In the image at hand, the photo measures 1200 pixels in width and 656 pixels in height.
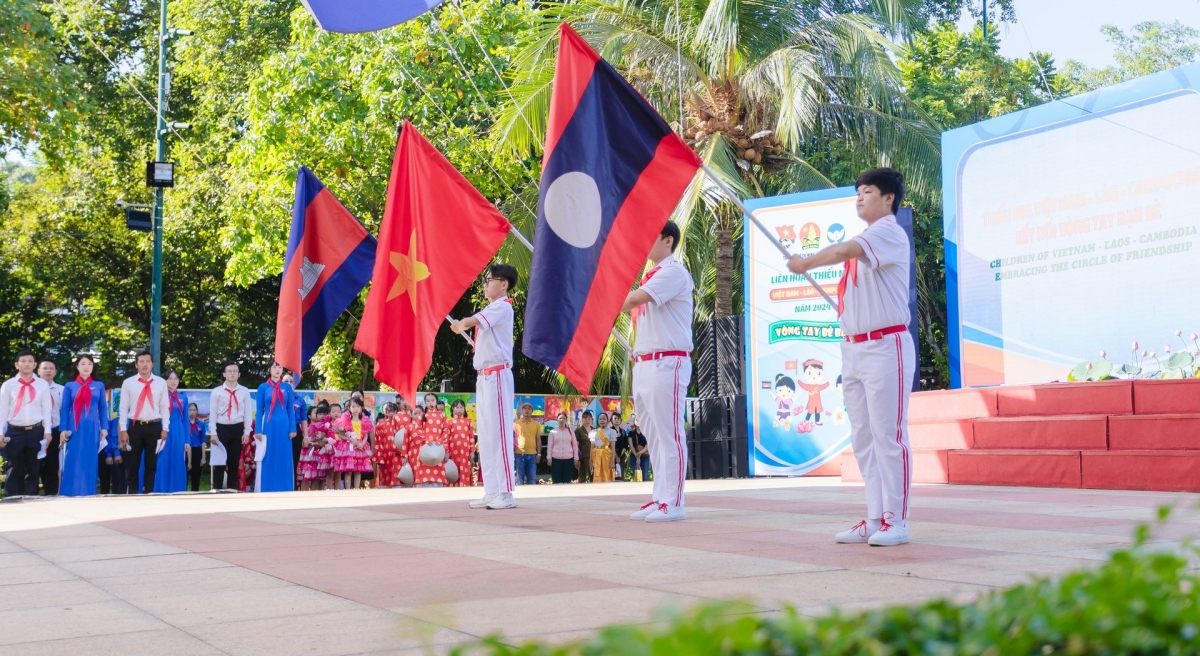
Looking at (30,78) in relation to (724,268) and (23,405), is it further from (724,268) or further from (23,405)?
(724,268)

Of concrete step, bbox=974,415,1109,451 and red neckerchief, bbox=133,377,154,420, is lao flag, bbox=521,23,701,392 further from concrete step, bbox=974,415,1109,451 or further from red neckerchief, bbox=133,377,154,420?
red neckerchief, bbox=133,377,154,420

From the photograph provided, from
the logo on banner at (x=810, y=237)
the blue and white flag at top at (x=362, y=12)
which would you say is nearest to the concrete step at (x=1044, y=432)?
the logo on banner at (x=810, y=237)

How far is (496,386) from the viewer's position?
948 cm

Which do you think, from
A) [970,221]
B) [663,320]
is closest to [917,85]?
[970,221]

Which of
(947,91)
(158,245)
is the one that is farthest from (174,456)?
(947,91)

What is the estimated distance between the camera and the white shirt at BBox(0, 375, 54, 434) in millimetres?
13859

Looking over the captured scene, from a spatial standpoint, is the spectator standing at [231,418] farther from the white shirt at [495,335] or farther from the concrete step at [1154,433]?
the concrete step at [1154,433]

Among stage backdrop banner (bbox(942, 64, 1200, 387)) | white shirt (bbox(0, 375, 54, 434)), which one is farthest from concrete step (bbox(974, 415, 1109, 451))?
white shirt (bbox(0, 375, 54, 434))

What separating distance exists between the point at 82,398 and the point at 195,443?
2367 mm

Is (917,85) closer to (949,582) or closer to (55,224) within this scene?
(55,224)

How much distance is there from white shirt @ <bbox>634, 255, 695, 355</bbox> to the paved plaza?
4.07ft

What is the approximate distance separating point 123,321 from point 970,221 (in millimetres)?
23670

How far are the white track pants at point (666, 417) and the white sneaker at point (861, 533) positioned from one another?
72.4 inches

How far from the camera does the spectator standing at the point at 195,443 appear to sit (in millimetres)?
17278
